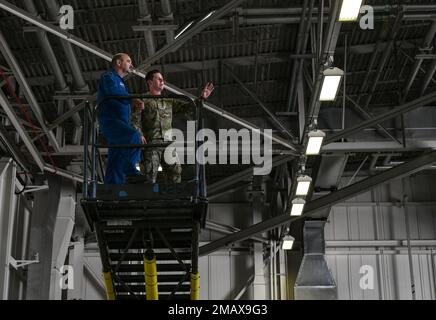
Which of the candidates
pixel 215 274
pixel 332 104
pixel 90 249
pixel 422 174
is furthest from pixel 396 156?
pixel 90 249

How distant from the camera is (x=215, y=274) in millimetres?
28422

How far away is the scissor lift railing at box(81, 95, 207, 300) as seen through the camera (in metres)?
10.4

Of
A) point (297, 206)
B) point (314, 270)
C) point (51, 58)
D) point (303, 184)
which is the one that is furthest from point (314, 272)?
point (51, 58)

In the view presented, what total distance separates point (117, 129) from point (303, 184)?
10.4 m

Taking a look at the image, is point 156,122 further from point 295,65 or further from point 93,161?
point 295,65

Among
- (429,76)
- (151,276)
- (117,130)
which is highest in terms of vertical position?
(429,76)

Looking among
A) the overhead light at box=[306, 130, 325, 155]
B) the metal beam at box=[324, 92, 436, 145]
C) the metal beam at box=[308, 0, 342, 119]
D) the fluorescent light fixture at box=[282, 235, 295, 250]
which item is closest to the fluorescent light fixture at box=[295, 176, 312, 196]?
the overhead light at box=[306, 130, 325, 155]

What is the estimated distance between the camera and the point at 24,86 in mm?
18109

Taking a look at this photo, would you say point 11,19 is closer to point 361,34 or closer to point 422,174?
point 361,34

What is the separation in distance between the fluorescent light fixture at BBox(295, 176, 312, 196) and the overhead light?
36.3 inches

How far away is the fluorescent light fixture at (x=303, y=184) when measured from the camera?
20.1 meters

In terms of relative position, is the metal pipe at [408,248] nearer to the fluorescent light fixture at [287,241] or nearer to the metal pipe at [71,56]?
the fluorescent light fixture at [287,241]

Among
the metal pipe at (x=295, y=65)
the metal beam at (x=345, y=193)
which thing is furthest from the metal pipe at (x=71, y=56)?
the metal beam at (x=345, y=193)

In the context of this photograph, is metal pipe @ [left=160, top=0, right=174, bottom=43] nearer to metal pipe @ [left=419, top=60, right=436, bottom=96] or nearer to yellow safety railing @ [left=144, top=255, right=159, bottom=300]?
yellow safety railing @ [left=144, top=255, right=159, bottom=300]
